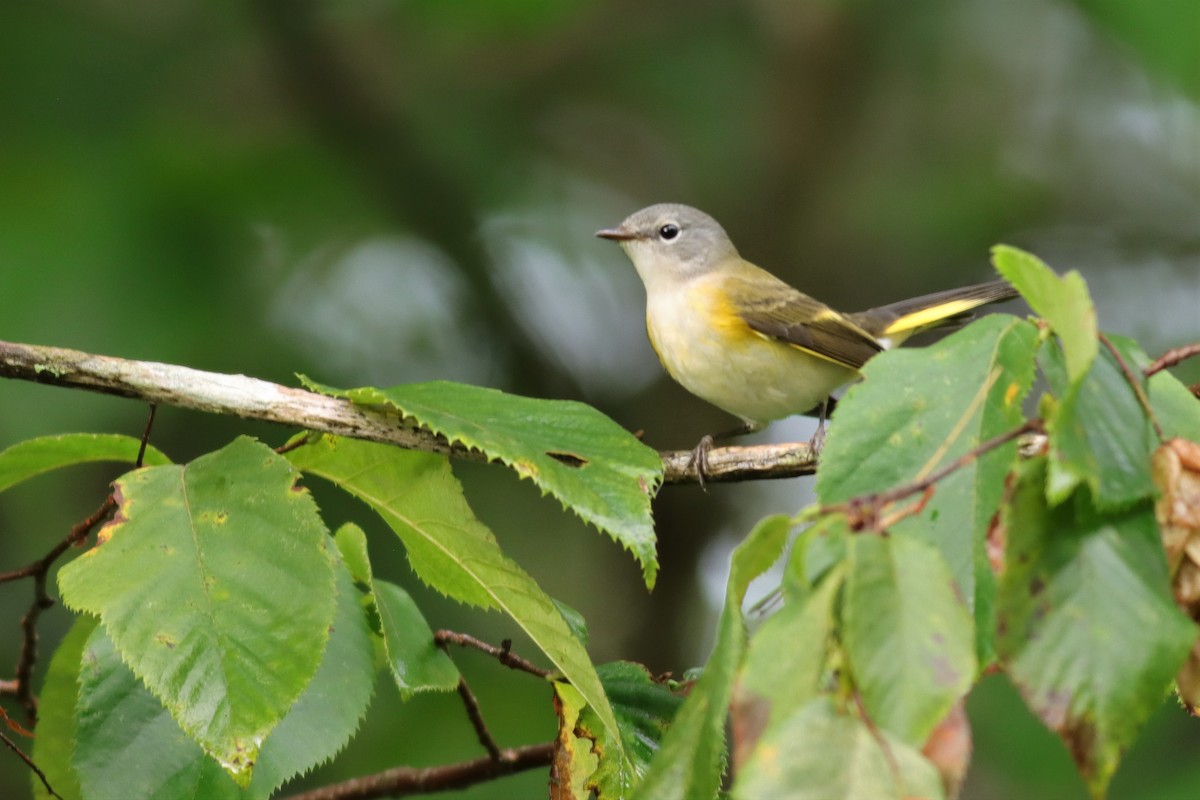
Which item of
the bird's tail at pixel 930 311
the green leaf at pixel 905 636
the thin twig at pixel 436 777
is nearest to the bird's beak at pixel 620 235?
the bird's tail at pixel 930 311

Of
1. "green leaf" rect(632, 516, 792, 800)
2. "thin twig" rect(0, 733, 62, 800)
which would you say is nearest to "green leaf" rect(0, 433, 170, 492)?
"thin twig" rect(0, 733, 62, 800)

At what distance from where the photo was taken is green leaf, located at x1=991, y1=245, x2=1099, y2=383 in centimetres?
118

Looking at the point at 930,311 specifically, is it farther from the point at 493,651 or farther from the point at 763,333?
the point at 493,651

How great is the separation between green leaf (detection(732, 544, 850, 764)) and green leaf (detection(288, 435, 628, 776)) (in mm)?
832

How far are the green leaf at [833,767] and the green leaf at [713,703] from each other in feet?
0.48

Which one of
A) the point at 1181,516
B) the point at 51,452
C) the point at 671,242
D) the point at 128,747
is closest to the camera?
the point at 1181,516

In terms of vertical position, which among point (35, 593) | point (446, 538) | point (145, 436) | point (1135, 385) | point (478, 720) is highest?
point (1135, 385)

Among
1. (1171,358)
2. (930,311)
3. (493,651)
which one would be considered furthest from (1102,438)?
(930,311)

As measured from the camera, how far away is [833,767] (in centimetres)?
Result: 101

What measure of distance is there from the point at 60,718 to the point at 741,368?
2.67m

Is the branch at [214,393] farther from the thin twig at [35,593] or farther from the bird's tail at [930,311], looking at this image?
the bird's tail at [930,311]

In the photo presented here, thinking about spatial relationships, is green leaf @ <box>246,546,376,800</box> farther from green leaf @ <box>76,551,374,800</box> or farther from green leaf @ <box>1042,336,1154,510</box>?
green leaf @ <box>1042,336,1154,510</box>

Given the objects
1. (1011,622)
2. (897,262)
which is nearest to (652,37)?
(897,262)

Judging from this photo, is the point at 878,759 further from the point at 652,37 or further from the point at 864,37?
the point at 652,37
